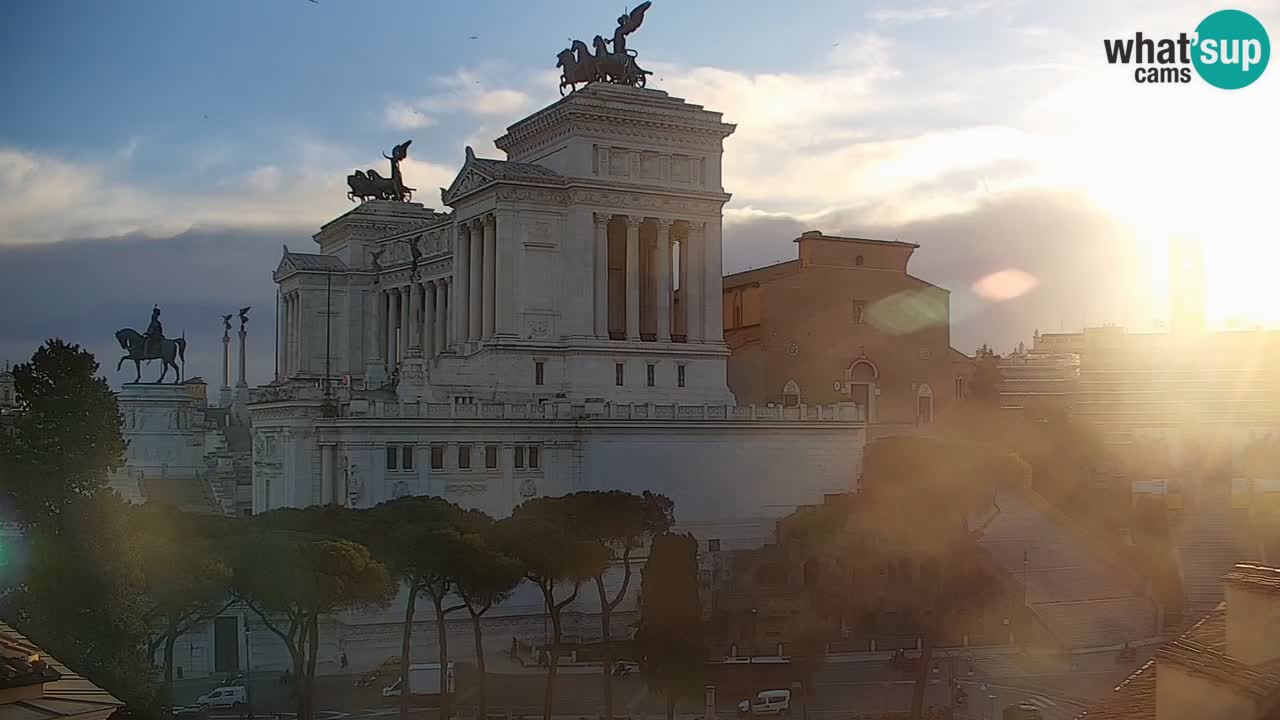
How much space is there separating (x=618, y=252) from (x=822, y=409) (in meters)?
12.9

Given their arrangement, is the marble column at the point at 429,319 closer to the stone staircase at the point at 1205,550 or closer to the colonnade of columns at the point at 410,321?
the colonnade of columns at the point at 410,321

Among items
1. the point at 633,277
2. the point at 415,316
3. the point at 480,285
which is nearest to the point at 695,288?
the point at 633,277

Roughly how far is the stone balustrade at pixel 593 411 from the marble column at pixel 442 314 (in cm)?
1850

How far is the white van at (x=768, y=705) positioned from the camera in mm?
41000

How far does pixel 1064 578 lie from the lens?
2147 inches

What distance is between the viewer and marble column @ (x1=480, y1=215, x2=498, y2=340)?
62.6m

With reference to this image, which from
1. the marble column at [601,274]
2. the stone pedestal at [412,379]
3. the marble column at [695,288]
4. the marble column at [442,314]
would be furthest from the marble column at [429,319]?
the marble column at [695,288]

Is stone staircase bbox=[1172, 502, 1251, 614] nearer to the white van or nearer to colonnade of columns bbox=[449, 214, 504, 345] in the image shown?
the white van

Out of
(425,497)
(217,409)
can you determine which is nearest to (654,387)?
(425,497)

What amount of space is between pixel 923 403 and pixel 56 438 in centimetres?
4796

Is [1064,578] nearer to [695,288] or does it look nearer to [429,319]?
[695,288]

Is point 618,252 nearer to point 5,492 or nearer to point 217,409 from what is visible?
point 5,492

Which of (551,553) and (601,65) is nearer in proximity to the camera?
(551,553)

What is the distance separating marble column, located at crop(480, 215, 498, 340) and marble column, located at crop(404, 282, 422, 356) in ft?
51.8
